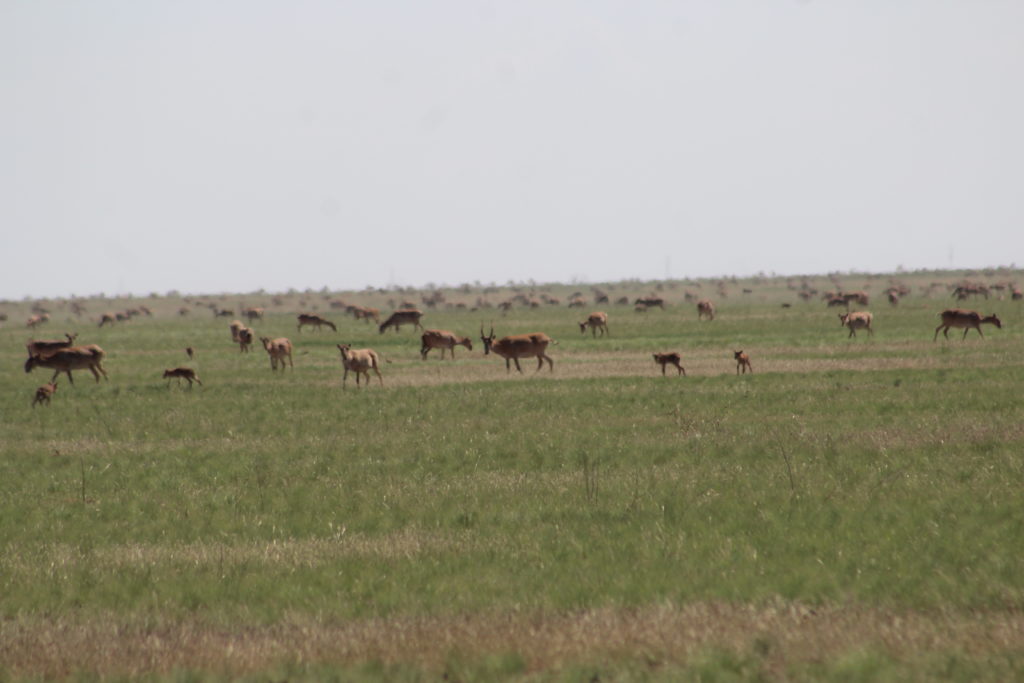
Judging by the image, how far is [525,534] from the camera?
12188mm

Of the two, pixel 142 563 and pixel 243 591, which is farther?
pixel 142 563

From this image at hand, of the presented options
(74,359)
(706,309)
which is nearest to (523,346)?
(74,359)

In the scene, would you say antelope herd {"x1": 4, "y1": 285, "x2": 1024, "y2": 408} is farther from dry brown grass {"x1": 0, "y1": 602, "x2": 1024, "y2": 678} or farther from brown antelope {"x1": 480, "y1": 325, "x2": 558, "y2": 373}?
dry brown grass {"x1": 0, "y1": 602, "x2": 1024, "y2": 678}

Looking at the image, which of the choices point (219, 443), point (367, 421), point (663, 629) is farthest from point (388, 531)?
point (367, 421)

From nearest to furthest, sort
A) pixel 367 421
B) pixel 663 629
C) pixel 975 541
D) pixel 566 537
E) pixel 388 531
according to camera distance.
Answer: pixel 663 629
pixel 975 541
pixel 566 537
pixel 388 531
pixel 367 421

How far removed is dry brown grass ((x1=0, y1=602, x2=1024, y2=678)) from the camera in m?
8.12

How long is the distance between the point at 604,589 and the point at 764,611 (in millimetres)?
1581

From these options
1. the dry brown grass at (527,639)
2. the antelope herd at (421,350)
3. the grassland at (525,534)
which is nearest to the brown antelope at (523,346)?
the antelope herd at (421,350)

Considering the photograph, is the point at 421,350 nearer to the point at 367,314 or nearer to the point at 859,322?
the point at 859,322

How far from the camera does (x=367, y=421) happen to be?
22812 millimetres

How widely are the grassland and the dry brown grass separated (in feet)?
0.11

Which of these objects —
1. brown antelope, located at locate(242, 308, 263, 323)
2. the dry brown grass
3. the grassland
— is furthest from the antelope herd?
the dry brown grass

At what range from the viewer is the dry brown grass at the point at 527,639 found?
8125 millimetres

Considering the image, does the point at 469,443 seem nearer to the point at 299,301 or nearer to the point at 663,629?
the point at 663,629
